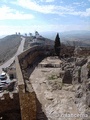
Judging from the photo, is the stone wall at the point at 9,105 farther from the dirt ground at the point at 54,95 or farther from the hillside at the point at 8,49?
the hillside at the point at 8,49

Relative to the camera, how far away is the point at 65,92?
587 inches

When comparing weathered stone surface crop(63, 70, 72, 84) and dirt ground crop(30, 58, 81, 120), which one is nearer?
dirt ground crop(30, 58, 81, 120)

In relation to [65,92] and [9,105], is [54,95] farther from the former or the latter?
[9,105]

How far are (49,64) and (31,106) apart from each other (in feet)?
46.1

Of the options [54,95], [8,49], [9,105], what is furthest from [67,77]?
[8,49]

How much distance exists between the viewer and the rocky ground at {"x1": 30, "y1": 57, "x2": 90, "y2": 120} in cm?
1187

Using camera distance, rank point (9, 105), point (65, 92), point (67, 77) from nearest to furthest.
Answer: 1. point (9, 105)
2. point (65, 92)
3. point (67, 77)

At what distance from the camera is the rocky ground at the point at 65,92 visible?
1187cm

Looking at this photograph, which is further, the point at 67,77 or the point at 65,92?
the point at 67,77

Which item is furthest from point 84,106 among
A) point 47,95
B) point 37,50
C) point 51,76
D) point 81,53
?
point 37,50

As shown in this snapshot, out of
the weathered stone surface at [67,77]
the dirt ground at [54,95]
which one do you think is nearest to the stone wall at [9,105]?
the dirt ground at [54,95]

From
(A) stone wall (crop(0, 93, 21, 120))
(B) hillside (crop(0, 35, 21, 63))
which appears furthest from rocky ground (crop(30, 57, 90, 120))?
(B) hillside (crop(0, 35, 21, 63))

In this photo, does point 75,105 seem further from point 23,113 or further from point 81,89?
point 23,113

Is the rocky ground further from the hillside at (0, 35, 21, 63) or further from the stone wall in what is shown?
the hillside at (0, 35, 21, 63)
